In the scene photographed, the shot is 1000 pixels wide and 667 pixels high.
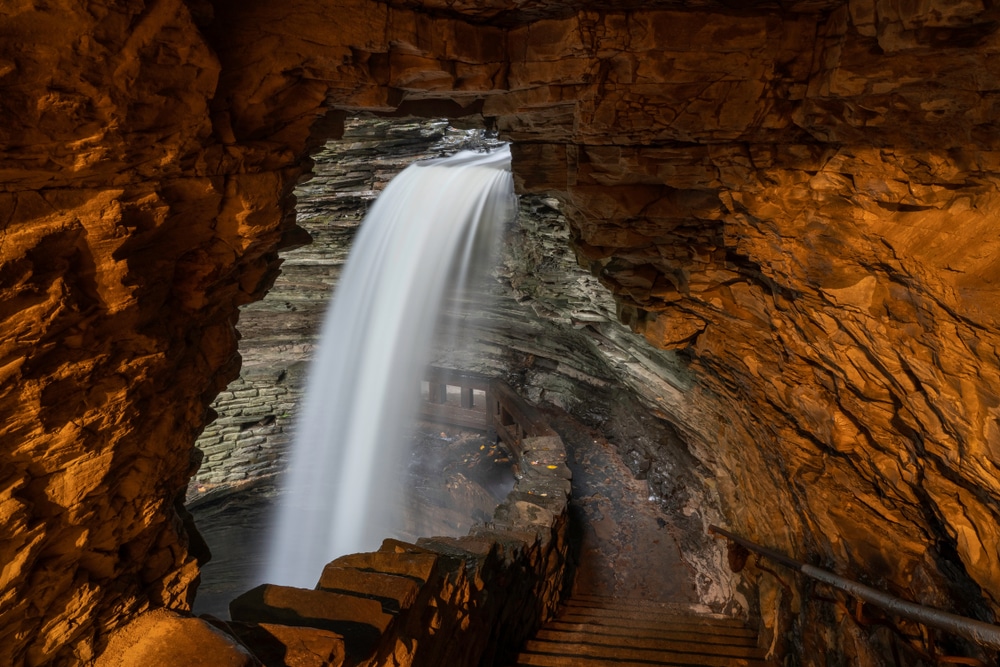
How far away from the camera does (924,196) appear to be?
3021 millimetres

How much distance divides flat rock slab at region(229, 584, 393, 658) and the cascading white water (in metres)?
6.88

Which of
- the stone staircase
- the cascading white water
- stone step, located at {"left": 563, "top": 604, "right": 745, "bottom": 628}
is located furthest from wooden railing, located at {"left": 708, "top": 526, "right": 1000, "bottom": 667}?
the cascading white water

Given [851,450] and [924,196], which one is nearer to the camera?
[924,196]

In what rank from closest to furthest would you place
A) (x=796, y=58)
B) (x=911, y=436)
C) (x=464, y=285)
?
(x=796, y=58), (x=911, y=436), (x=464, y=285)

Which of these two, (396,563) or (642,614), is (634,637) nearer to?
(642,614)

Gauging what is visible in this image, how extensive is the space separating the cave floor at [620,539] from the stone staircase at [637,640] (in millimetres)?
1157

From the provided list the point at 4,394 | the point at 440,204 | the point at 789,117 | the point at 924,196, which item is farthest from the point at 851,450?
the point at 440,204

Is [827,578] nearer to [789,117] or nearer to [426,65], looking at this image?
[789,117]

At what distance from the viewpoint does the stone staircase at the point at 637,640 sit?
17.8ft

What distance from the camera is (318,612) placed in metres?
3.64

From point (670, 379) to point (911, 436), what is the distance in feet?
13.8

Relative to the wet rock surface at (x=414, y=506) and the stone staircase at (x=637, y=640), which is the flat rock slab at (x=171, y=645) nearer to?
the stone staircase at (x=637, y=640)

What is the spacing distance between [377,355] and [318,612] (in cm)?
933

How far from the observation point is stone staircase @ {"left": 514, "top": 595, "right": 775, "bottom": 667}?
17.8 feet
